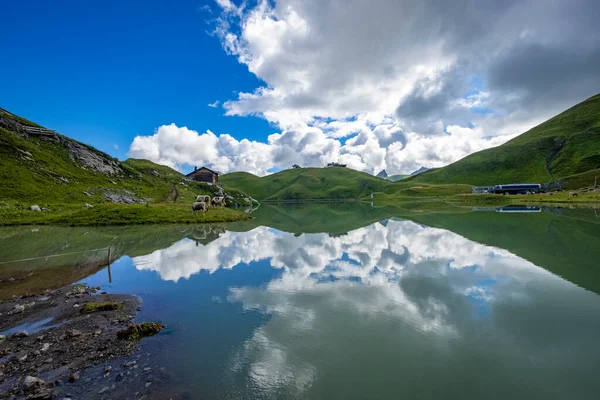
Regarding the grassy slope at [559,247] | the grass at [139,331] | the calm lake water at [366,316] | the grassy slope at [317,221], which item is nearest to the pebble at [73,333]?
the grass at [139,331]

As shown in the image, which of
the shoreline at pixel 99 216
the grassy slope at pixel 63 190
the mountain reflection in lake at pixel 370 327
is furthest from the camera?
the grassy slope at pixel 63 190

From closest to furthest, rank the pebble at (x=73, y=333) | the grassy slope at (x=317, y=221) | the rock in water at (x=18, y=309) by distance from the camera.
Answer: the pebble at (x=73, y=333) < the rock in water at (x=18, y=309) < the grassy slope at (x=317, y=221)

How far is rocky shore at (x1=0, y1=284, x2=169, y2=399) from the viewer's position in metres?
7.06

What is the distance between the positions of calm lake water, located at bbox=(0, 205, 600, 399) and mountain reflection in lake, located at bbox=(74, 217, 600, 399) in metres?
0.05

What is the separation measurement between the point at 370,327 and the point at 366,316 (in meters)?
1.00

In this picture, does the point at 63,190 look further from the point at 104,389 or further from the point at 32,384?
the point at 104,389

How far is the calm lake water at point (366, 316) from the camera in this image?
739 cm

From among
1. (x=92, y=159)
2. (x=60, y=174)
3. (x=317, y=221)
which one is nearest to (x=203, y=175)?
(x=92, y=159)

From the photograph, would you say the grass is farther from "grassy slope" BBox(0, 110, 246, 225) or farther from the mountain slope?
the mountain slope

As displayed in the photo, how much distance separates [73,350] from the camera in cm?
885

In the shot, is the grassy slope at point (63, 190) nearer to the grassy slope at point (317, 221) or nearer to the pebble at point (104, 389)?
the grassy slope at point (317, 221)

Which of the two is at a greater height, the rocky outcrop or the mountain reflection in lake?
the rocky outcrop

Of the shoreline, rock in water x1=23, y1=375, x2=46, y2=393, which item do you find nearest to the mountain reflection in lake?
rock in water x1=23, y1=375, x2=46, y2=393

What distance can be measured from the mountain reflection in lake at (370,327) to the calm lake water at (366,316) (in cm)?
5
